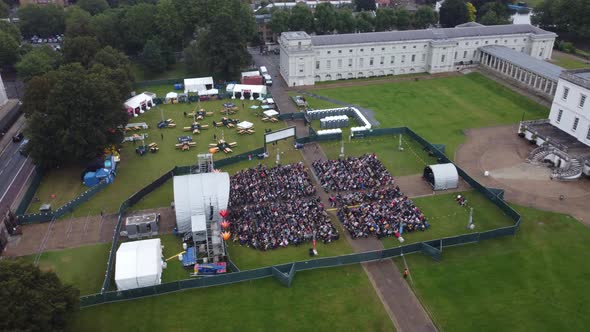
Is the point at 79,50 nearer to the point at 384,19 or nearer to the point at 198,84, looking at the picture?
the point at 198,84

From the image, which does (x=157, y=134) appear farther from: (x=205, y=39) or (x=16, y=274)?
(x=16, y=274)

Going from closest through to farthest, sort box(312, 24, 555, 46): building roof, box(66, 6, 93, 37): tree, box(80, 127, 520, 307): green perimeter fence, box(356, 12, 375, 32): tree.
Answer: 1. box(80, 127, 520, 307): green perimeter fence
2. box(312, 24, 555, 46): building roof
3. box(66, 6, 93, 37): tree
4. box(356, 12, 375, 32): tree

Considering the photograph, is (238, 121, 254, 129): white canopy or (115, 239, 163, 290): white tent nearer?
(115, 239, 163, 290): white tent

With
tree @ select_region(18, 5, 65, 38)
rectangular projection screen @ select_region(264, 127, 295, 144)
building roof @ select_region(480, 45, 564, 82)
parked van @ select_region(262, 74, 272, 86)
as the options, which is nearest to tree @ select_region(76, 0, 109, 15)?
tree @ select_region(18, 5, 65, 38)

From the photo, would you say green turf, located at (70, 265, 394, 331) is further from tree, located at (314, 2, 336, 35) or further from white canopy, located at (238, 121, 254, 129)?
tree, located at (314, 2, 336, 35)

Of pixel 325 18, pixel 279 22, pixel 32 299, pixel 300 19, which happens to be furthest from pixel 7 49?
pixel 32 299

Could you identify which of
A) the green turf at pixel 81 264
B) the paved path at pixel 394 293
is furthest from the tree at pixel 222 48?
the paved path at pixel 394 293
